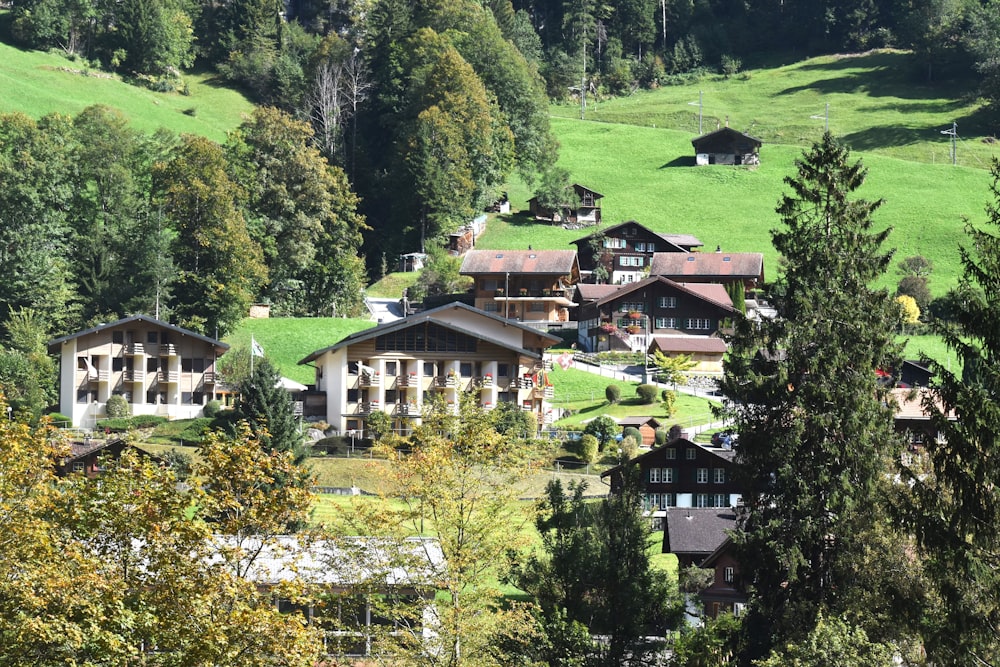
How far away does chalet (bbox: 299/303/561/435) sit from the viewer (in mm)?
83312

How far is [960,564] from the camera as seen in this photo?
2536cm

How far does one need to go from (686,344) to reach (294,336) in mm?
23545

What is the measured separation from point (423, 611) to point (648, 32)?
16177 centimetres

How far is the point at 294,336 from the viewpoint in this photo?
9894 cm

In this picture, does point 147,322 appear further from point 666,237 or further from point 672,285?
point 666,237

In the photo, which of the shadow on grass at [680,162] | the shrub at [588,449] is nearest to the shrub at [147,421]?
the shrub at [588,449]

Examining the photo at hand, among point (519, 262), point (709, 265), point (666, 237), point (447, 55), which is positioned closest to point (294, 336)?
point (519, 262)

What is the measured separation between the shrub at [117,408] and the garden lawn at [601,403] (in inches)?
859

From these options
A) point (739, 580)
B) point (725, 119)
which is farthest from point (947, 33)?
point (739, 580)

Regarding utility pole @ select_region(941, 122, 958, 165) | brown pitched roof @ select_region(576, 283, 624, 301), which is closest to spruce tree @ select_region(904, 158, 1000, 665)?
brown pitched roof @ select_region(576, 283, 624, 301)

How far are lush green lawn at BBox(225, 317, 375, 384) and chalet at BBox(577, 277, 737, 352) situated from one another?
46.9ft

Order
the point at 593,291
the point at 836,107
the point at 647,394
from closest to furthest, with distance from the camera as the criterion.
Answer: the point at 647,394 → the point at 593,291 → the point at 836,107

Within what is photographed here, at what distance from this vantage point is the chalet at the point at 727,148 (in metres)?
149

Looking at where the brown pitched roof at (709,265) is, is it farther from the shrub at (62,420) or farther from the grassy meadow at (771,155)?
the shrub at (62,420)
